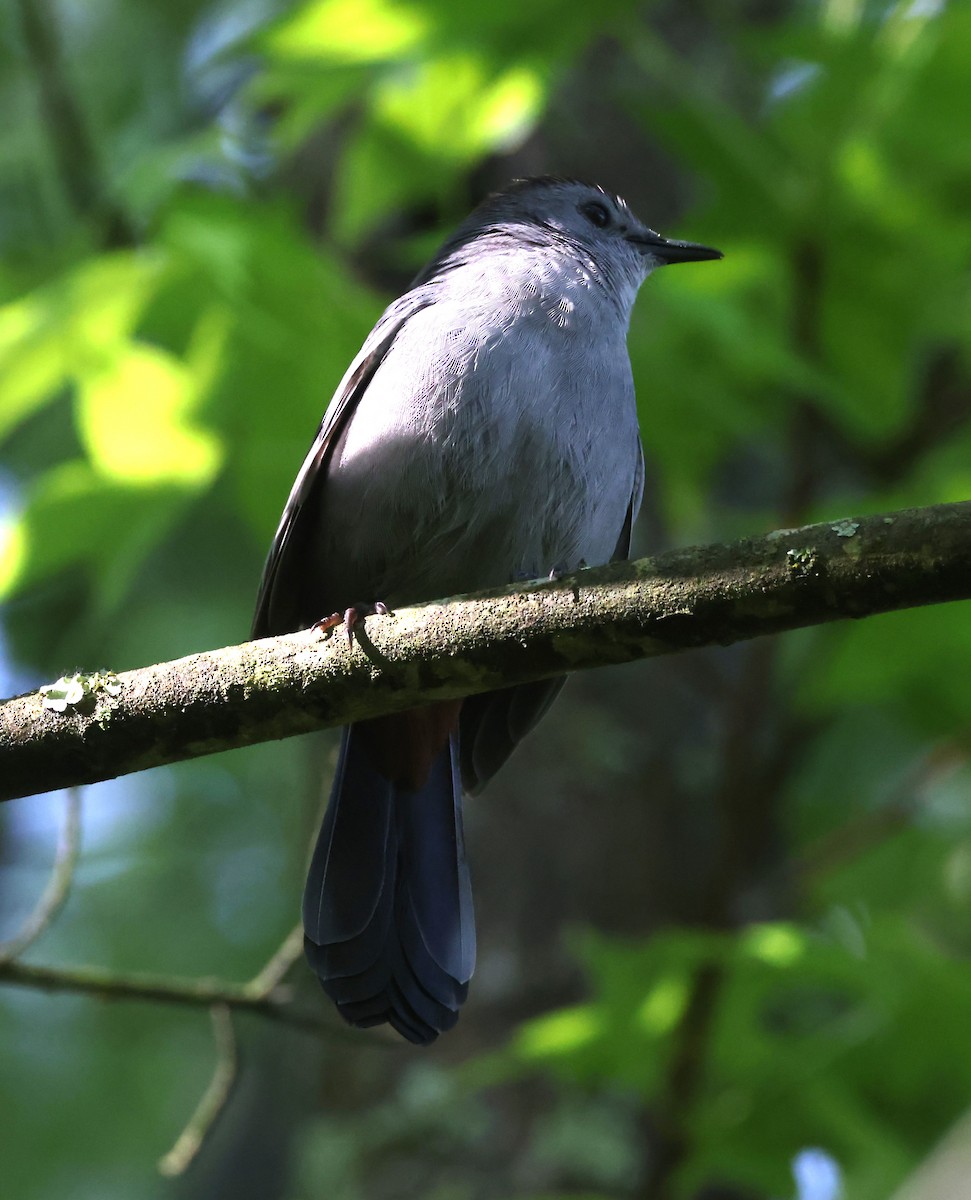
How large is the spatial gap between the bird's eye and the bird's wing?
3.22 ft

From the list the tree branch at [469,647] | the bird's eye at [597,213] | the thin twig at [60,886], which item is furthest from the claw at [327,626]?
the bird's eye at [597,213]

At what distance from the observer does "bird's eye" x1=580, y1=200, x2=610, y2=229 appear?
430 cm

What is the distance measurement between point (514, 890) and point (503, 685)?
2.27 meters

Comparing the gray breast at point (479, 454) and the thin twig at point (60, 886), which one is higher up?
the gray breast at point (479, 454)

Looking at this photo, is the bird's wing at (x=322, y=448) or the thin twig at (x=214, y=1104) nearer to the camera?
the thin twig at (x=214, y=1104)

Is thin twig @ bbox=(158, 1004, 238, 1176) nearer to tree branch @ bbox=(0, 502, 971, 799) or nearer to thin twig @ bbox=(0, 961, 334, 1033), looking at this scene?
thin twig @ bbox=(0, 961, 334, 1033)

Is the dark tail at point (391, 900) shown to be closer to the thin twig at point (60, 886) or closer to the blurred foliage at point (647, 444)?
the blurred foliage at point (647, 444)

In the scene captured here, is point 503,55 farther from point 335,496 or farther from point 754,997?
point 754,997

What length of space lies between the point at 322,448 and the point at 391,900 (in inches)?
43.9

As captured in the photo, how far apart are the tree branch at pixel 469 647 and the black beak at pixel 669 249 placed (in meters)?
2.08

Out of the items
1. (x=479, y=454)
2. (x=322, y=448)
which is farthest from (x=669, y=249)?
(x=322, y=448)

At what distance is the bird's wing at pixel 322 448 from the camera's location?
331 cm

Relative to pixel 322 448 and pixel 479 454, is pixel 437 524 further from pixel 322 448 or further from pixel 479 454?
pixel 322 448

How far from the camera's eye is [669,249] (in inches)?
160
